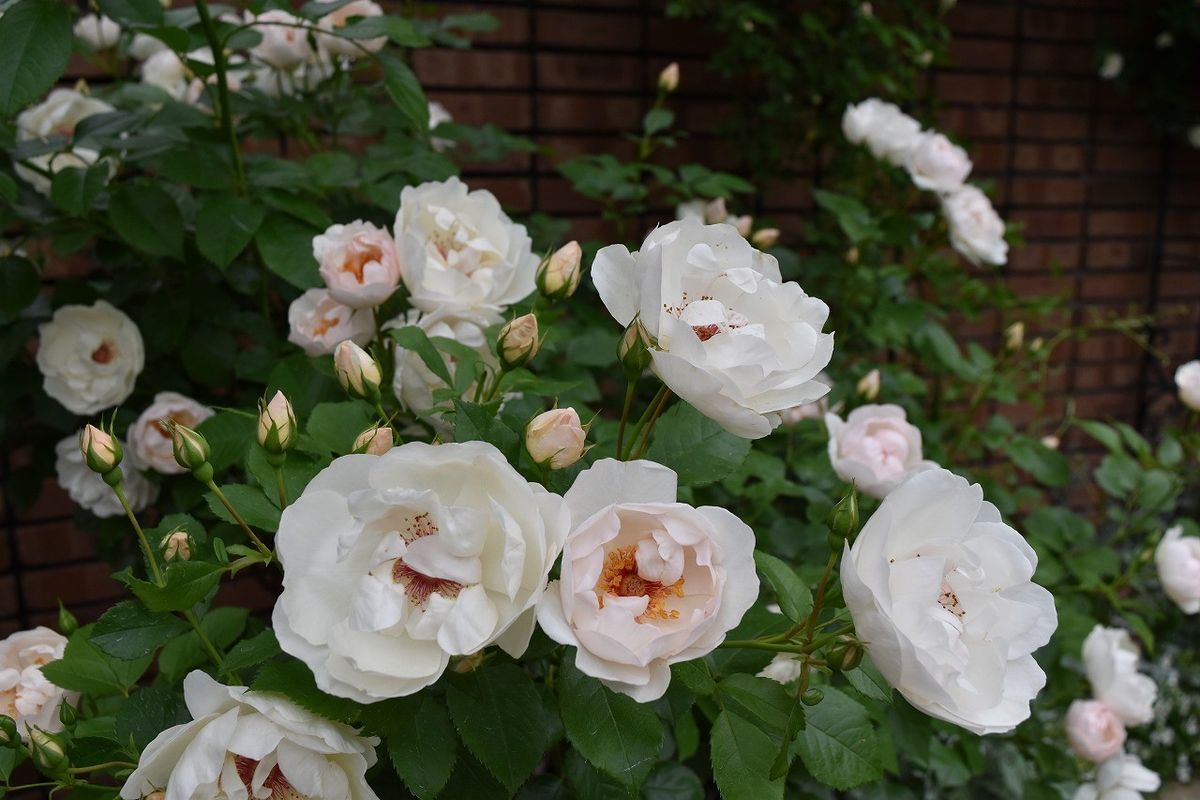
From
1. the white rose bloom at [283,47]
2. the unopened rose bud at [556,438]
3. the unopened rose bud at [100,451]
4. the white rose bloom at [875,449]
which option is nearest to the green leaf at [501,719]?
the unopened rose bud at [556,438]

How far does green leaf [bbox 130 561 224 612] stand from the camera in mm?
519

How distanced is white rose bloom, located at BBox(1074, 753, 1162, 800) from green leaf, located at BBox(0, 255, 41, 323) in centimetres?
155

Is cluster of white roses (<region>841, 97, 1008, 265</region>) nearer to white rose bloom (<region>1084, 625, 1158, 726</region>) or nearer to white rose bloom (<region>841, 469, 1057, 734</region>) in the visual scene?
white rose bloom (<region>1084, 625, 1158, 726</region>)

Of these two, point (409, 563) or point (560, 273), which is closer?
point (409, 563)

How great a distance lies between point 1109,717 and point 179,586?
129 centimetres

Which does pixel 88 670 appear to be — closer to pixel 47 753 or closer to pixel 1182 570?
pixel 47 753

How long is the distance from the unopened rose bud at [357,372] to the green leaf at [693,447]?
201 mm

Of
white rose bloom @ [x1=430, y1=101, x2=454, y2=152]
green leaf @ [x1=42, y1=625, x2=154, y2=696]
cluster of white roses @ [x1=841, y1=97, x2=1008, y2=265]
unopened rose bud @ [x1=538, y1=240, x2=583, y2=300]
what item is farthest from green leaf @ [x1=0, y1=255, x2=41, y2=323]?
cluster of white roses @ [x1=841, y1=97, x2=1008, y2=265]

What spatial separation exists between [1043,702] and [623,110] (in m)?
1.48

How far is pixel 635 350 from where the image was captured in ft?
1.89

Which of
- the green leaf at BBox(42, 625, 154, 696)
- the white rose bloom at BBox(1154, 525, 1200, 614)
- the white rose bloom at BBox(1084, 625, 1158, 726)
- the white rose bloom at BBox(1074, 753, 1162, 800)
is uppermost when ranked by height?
the green leaf at BBox(42, 625, 154, 696)

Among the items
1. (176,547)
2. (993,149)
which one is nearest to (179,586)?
(176,547)

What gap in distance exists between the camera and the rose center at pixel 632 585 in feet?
1.65

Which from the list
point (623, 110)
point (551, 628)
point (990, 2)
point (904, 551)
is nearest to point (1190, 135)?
point (990, 2)
